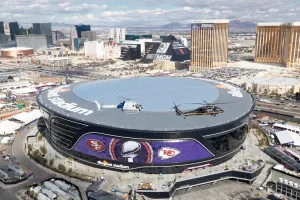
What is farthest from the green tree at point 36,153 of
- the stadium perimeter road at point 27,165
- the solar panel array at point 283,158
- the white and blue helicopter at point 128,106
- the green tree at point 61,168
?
the solar panel array at point 283,158

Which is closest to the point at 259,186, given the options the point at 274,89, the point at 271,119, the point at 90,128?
the point at 90,128

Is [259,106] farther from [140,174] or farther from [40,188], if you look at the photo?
[40,188]

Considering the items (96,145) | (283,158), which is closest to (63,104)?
(96,145)

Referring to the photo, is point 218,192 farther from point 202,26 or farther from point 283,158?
point 202,26

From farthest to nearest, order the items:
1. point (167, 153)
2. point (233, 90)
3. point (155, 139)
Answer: point (233, 90), point (167, 153), point (155, 139)

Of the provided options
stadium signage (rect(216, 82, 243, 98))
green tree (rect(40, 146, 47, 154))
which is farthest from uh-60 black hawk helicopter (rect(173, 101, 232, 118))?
green tree (rect(40, 146, 47, 154))

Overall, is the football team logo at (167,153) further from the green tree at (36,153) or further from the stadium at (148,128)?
the green tree at (36,153)

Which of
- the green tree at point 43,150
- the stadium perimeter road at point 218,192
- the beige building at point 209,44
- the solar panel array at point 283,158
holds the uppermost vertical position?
the beige building at point 209,44
